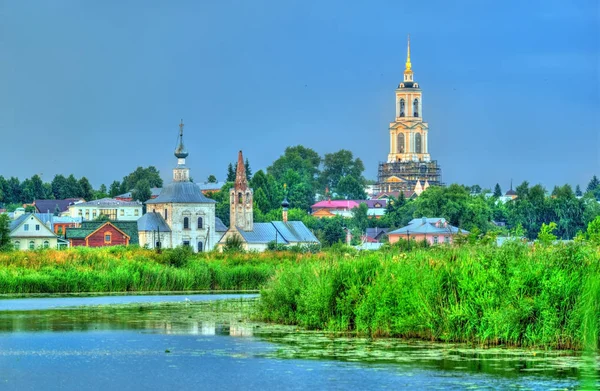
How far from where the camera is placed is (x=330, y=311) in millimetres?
25859

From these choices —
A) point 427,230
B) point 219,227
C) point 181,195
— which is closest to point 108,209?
point 219,227

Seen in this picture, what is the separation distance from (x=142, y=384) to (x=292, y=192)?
162 metres

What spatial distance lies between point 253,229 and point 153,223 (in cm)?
895

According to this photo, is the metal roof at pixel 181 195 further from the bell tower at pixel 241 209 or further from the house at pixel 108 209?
the house at pixel 108 209

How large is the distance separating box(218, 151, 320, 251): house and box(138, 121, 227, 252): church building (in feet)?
7.24

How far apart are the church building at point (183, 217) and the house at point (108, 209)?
4783cm

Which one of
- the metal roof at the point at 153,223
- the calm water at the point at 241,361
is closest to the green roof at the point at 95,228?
the metal roof at the point at 153,223

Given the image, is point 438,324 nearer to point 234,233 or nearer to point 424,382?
point 424,382

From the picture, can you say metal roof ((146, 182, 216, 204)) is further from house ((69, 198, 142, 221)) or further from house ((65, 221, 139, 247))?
house ((69, 198, 142, 221))

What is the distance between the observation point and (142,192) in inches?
7274

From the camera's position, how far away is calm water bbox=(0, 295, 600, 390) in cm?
1898

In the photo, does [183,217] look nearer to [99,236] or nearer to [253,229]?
[253,229]

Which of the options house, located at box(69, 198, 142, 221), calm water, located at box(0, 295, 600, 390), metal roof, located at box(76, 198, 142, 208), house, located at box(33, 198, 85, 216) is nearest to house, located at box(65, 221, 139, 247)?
house, located at box(69, 198, 142, 221)

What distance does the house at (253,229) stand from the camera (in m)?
109
